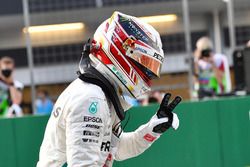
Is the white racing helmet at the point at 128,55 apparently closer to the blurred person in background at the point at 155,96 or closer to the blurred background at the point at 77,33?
the blurred background at the point at 77,33

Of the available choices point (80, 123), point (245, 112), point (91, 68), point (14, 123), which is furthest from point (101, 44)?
point (245, 112)

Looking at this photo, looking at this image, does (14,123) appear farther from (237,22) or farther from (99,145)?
(237,22)

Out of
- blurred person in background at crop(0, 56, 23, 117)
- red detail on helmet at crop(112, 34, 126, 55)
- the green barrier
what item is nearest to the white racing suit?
red detail on helmet at crop(112, 34, 126, 55)

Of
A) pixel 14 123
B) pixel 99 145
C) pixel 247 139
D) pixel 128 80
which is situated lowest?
pixel 247 139

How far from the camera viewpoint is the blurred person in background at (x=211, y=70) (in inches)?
350

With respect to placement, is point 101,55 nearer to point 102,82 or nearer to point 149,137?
point 102,82

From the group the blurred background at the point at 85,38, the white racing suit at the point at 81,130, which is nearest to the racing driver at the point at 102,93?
the white racing suit at the point at 81,130

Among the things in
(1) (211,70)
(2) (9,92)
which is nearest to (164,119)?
(2) (9,92)

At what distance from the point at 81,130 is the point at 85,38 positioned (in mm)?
5671

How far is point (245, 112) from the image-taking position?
6098 millimetres

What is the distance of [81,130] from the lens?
313cm

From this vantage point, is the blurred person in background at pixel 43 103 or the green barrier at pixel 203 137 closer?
the green barrier at pixel 203 137

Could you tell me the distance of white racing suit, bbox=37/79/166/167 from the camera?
311cm

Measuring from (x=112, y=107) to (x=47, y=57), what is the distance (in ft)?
17.2
